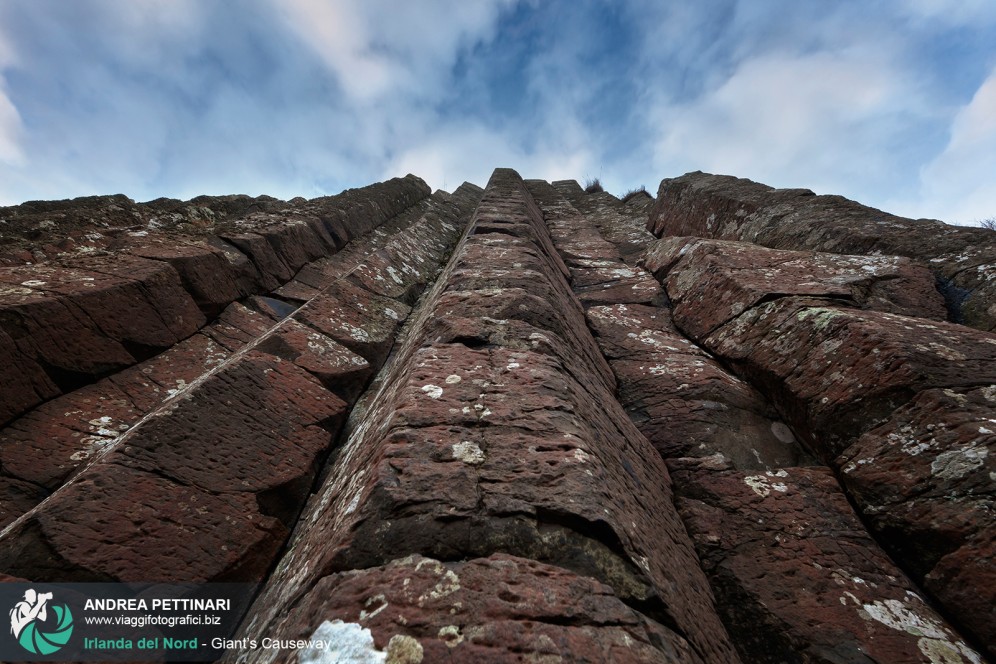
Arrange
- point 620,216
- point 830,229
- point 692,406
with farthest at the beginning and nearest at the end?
1. point 620,216
2. point 830,229
3. point 692,406

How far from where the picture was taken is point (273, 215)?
5.79 m

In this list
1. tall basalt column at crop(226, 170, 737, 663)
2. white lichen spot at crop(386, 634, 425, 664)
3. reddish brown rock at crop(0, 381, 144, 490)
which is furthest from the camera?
reddish brown rock at crop(0, 381, 144, 490)

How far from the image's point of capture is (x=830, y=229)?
452cm

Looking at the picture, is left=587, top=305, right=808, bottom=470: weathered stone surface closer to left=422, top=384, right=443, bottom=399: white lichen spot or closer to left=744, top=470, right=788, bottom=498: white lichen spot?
left=744, top=470, right=788, bottom=498: white lichen spot

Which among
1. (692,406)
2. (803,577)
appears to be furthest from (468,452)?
(692,406)

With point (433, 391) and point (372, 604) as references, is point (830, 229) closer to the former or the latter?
point (433, 391)

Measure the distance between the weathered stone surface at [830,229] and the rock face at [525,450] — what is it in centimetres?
4

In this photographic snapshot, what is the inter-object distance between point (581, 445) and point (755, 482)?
1293mm

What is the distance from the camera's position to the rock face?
1.45m

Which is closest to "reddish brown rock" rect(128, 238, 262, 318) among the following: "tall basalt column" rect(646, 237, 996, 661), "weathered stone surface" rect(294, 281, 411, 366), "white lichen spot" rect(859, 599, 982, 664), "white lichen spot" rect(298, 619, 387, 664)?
"weathered stone surface" rect(294, 281, 411, 366)

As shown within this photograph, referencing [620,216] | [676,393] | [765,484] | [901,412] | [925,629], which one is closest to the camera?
[925,629]

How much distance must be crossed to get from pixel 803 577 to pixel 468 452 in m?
1.65

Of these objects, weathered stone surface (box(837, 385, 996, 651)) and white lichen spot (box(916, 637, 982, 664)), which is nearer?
white lichen spot (box(916, 637, 982, 664))

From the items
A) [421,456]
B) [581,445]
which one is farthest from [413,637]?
[581,445]
